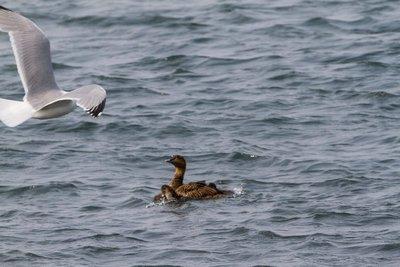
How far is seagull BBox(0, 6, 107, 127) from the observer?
455 inches

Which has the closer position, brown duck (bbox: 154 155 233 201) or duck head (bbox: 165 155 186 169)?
brown duck (bbox: 154 155 233 201)

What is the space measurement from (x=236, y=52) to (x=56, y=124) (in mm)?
4573

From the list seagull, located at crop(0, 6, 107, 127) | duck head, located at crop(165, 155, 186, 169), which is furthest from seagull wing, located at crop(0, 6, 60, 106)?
duck head, located at crop(165, 155, 186, 169)

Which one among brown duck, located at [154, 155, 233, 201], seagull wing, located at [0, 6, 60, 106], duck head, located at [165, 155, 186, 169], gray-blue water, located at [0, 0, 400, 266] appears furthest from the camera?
duck head, located at [165, 155, 186, 169]

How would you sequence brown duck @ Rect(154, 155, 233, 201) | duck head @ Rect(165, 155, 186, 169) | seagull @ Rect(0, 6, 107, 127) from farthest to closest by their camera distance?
duck head @ Rect(165, 155, 186, 169), brown duck @ Rect(154, 155, 233, 201), seagull @ Rect(0, 6, 107, 127)

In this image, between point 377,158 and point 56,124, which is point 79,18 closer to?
point 56,124

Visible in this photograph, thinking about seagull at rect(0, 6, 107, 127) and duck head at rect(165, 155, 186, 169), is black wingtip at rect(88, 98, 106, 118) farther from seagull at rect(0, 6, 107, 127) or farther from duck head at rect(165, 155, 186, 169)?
duck head at rect(165, 155, 186, 169)

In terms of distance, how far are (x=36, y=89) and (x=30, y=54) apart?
0.58 meters

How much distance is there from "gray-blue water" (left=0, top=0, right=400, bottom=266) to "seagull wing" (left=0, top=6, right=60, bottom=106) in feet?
5.05

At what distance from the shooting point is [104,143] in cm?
1731

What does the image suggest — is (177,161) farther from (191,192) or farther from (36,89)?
(36,89)

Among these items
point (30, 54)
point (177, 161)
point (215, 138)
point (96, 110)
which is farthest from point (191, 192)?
point (96, 110)

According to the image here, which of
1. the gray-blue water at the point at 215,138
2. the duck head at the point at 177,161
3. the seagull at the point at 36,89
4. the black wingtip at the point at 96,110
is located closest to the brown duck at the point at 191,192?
the gray-blue water at the point at 215,138

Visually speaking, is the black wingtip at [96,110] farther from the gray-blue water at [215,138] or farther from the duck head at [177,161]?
the duck head at [177,161]
